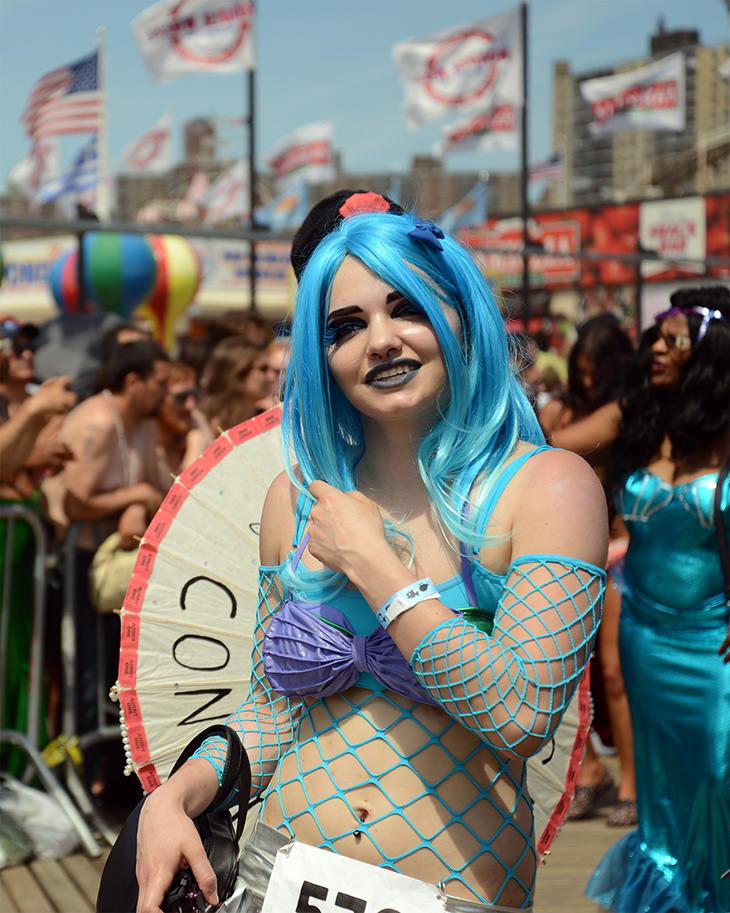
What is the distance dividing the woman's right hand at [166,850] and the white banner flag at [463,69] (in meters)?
11.7

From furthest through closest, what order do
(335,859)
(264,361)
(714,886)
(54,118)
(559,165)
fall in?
(559,165) < (54,118) < (264,361) < (714,886) < (335,859)

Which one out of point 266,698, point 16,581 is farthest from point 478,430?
point 16,581

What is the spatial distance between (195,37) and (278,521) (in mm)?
10585

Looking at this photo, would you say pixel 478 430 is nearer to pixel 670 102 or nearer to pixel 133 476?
pixel 133 476

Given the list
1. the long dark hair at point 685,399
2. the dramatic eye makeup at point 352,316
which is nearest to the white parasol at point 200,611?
the dramatic eye makeup at point 352,316

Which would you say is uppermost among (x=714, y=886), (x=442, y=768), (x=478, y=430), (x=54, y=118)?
(x=54, y=118)

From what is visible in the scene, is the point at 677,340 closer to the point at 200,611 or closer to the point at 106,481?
the point at 200,611

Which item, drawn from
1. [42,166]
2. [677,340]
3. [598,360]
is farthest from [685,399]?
[42,166]

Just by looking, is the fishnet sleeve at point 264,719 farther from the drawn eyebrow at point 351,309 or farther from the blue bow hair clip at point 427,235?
the blue bow hair clip at point 427,235

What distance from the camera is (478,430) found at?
1598 millimetres

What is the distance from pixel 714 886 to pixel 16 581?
122 inches

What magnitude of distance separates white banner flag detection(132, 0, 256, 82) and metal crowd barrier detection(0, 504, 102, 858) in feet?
24.3

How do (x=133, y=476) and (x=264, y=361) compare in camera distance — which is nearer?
(x=133, y=476)

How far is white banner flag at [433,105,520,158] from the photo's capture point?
1302cm
